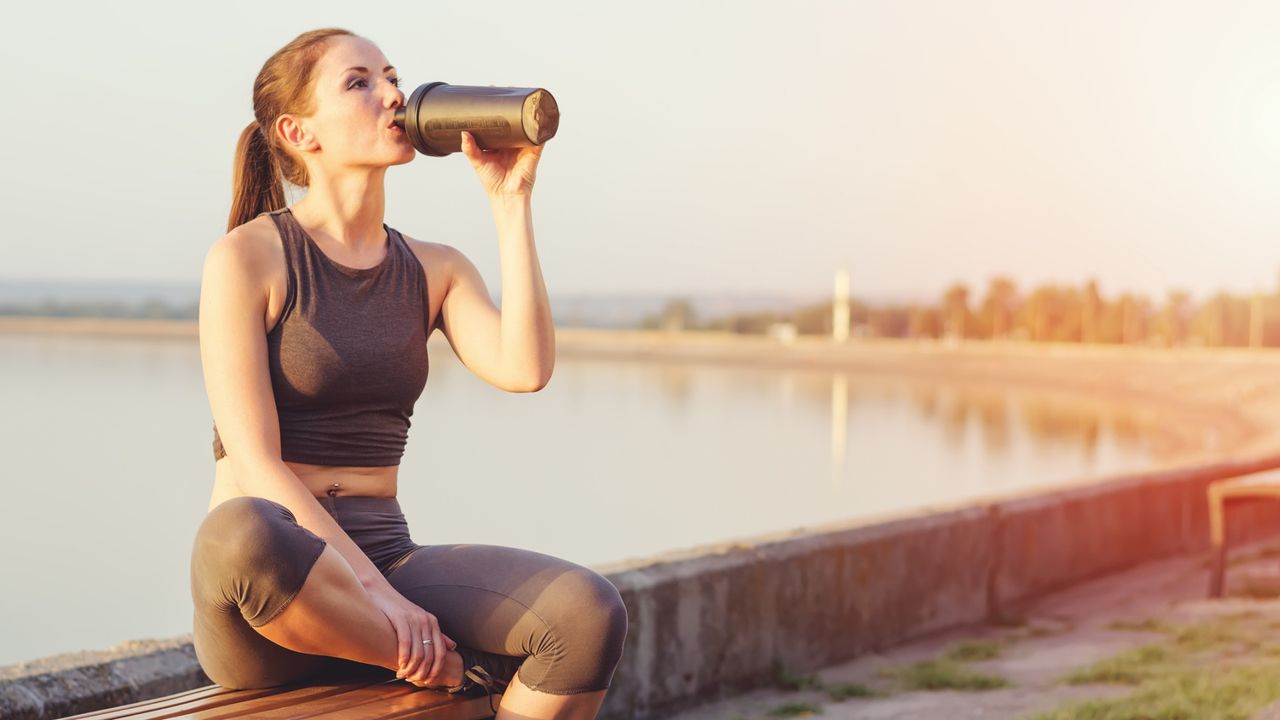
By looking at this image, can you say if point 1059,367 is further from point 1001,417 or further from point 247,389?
point 247,389

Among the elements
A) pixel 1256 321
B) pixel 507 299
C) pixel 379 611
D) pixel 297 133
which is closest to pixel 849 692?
pixel 507 299

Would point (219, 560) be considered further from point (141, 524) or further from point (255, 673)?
point (141, 524)

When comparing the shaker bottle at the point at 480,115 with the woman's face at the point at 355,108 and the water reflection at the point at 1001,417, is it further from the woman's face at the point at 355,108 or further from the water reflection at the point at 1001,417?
the water reflection at the point at 1001,417

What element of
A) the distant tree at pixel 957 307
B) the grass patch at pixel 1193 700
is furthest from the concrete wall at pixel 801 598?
the distant tree at pixel 957 307

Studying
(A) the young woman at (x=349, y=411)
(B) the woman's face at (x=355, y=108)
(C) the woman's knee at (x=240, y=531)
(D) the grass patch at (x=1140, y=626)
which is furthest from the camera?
(D) the grass patch at (x=1140, y=626)

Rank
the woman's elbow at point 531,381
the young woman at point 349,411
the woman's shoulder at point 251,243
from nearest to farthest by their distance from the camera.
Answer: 1. the young woman at point 349,411
2. the woman's shoulder at point 251,243
3. the woman's elbow at point 531,381

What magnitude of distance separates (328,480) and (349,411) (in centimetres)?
12

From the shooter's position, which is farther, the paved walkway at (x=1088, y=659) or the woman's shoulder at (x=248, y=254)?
the paved walkway at (x=1088, y=659)

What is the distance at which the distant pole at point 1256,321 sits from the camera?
77.5 m

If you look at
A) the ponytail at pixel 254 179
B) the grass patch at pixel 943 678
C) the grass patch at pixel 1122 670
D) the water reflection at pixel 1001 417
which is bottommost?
the water reflection at pixel 1001 417

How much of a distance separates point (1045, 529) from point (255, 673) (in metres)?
4.26

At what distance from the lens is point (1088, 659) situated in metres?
4.39

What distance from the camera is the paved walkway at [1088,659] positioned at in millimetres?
3682

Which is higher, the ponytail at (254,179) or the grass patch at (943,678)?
the ponytail at (254,179)
